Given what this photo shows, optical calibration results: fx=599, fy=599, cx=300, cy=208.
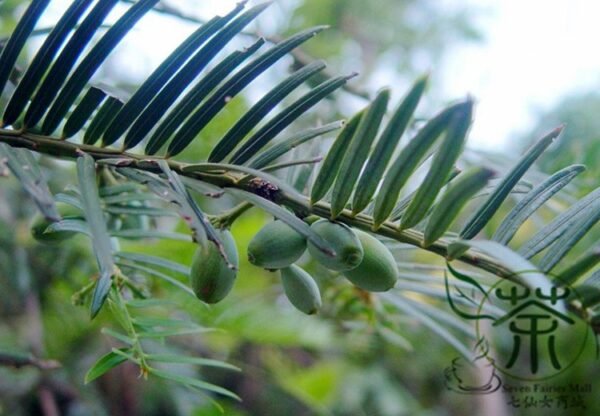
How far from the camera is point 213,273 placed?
291mm

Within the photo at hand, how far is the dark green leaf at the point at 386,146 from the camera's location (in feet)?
0.81

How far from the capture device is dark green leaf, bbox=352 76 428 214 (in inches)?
9.7

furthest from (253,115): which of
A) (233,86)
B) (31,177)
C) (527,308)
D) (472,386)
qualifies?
(472,386)

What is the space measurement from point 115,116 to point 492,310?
0.27m

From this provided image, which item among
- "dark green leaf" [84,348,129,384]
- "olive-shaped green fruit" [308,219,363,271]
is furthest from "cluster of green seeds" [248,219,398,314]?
"dark green leaf" [84,348,129,384]

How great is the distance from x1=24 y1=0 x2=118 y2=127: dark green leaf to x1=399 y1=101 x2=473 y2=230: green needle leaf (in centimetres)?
17

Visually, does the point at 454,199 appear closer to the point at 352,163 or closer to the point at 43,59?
the point at 352,163

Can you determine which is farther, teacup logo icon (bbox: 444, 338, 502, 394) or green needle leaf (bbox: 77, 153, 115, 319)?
teacup logo icon (bbox: 444, 338, 502, 394)

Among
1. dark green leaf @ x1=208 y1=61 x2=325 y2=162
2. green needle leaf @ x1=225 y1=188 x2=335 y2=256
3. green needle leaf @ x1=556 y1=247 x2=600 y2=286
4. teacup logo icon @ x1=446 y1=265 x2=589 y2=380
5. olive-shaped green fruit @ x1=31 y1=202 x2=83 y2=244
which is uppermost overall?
dark green leaf @ x1=208 y1=61 x2=325 y2=162

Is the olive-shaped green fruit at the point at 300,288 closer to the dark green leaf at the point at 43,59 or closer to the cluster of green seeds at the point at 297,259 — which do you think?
the cluster of green seeds at the point at 297,259

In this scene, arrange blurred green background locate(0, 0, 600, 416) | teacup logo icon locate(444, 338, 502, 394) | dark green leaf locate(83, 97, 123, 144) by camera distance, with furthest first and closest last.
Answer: blurred green background locate(0, 0, 600, 416) → teacup logo icon locate(444, 338, 502, 394) → dark green leaf locate(83, 97, 123, 144)

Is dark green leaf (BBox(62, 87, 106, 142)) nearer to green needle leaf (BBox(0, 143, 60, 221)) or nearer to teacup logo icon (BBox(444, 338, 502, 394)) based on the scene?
green needle leaf (BBox(0, 143, 60, 221))

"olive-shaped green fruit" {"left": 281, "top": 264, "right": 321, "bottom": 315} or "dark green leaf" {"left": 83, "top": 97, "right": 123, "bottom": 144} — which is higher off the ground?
"dark green leaf" {"left": 83, "top": 97, "right": 123, "bottom": 144}

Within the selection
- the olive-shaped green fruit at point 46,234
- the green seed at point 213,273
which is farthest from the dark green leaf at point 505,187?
the olive-shaped green fruit at point 46,234
